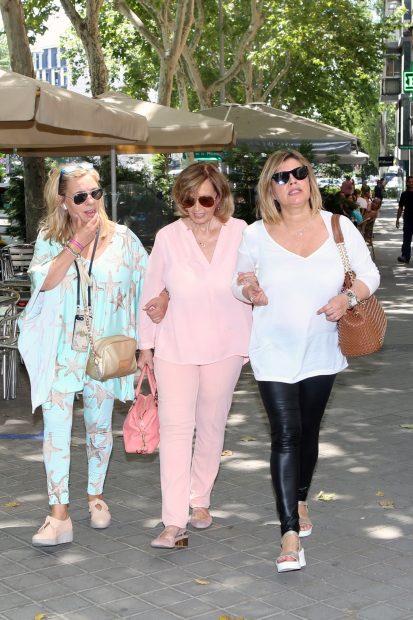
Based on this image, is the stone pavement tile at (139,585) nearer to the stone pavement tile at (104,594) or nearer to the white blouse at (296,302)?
the stone pavement tile at (104,594)

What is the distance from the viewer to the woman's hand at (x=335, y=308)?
480 centimetres

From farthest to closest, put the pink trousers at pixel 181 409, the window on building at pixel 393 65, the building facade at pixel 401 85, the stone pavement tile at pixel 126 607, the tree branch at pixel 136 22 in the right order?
the window on building at pixel 393 65
the building facade at pixel 401 85
the tree branch at pixel 136 22
the pink trousers at pixel 181 409
the stone pavement tile at pixel 126 607

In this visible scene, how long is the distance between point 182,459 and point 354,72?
37969mm

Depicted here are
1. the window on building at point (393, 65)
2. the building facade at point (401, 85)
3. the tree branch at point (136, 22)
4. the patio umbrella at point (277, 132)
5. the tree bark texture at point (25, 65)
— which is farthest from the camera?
the window on building at point (393, 65)

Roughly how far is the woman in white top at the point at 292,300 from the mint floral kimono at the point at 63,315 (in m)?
0.66

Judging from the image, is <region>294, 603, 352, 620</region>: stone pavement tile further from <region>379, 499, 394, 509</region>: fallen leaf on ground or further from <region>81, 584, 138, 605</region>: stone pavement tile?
<region>379, 499, 394, 509</region>: fallen leaf on ground

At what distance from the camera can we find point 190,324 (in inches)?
207

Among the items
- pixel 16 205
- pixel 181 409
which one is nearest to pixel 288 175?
pixel 181 409

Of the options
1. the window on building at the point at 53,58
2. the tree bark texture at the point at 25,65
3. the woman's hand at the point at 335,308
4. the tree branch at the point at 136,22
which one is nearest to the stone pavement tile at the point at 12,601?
the woman's hand at the point at 335,308

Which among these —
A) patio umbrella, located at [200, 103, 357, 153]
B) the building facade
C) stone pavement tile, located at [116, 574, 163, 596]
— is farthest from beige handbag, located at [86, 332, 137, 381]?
the building facade

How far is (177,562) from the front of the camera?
5.15 m

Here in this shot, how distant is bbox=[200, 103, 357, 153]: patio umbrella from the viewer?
18.9 metres

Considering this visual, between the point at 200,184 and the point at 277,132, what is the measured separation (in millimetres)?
14121

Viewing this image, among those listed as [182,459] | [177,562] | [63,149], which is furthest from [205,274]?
[63,149]
